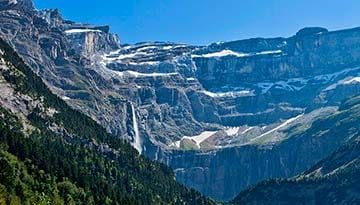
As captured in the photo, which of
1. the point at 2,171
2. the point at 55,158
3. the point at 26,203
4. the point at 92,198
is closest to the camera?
the point at 26,203

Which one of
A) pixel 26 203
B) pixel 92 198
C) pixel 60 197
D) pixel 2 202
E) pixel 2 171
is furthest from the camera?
pixel 92 198

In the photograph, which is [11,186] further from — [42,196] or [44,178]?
[44,178]

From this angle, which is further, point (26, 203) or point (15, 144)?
point (15, 144)

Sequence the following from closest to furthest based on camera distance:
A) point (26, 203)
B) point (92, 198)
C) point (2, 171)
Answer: point (26, 203) → point (2, 171) → point (92, 198)

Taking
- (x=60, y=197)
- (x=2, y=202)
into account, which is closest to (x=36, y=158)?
(x=60, y=197)

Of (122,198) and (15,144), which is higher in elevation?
(15,144)

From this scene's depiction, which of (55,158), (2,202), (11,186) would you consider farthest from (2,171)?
(55,158)

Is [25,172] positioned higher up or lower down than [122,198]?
higher up

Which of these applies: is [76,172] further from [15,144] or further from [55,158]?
[15,144]

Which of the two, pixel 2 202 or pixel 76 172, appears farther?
pixel 76 172
